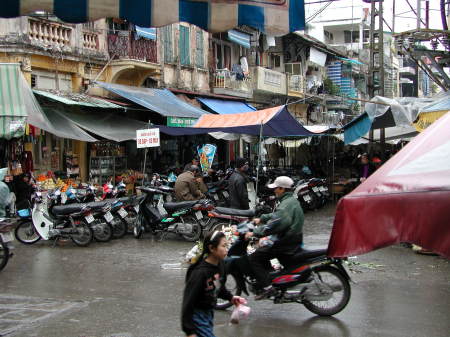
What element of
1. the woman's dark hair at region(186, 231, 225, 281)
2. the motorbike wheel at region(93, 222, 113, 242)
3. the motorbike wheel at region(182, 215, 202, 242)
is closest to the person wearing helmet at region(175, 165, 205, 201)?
the motorbike wheel at region(182, 215, 202, 242)

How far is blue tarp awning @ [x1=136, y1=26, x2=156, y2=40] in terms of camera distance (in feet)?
61.3

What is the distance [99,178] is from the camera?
17.3 metres

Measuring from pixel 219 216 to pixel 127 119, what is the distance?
7744 mm

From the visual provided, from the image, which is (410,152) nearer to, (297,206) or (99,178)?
(297,206)

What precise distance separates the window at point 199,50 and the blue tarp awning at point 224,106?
1535mm

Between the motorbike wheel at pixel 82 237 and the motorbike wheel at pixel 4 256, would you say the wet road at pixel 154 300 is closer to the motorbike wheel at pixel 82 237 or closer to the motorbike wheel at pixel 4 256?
the motorbike wheel at pixel 4 256

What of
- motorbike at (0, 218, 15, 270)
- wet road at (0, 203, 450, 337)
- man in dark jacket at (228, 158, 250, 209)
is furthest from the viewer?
man in dark jacket at (228, 158, 250, 209)

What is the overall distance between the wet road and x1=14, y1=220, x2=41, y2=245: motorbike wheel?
0.55 meters

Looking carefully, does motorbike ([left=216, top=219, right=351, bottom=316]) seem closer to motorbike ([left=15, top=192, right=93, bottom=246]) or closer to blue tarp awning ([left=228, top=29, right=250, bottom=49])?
motorbike ([left=15, top=192, right=93, bottom=246])

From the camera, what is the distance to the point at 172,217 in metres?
11.3

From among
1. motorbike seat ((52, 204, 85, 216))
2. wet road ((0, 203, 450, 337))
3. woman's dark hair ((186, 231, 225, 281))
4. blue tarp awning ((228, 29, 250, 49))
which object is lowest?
wet road ((0, 203, 450, 337))

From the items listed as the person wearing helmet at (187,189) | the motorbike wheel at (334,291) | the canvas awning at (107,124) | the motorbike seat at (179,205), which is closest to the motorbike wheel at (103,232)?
the motorbike seat at (179,205)

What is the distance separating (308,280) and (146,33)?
14.5m

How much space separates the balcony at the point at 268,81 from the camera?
26.6m
